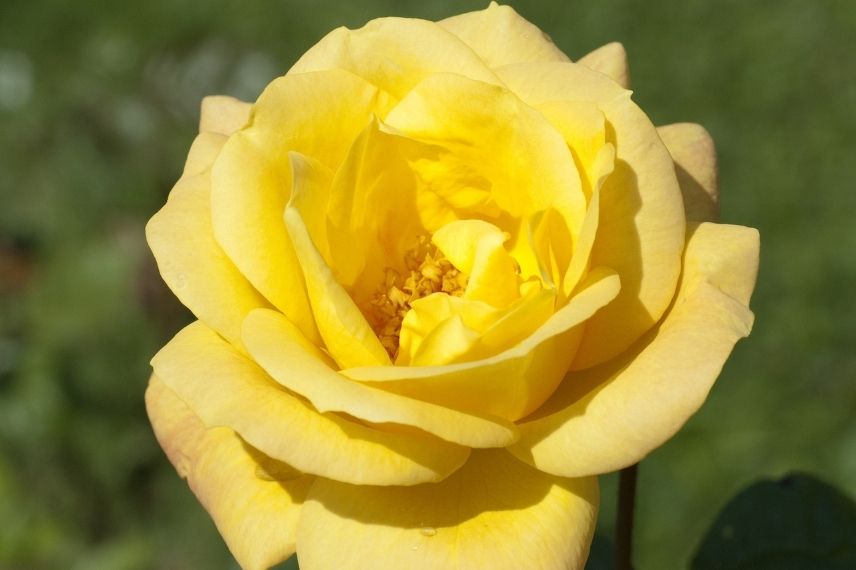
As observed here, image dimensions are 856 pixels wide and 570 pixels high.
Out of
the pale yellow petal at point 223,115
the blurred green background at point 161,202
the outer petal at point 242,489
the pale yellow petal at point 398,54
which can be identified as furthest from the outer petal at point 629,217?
the blurred green background at point 161,202

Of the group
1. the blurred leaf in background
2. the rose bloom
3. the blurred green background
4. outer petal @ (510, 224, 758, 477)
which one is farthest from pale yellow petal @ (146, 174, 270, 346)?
the blurred green background

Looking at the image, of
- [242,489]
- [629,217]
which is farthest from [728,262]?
[242,489]

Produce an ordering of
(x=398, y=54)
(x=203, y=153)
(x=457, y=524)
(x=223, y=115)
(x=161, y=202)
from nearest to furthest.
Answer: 1. (x=457, y=524)
2. (x=398, y=54)
3. (x=203, y=153)
4. (x=223, y=115)
5. (x=161, y=202)

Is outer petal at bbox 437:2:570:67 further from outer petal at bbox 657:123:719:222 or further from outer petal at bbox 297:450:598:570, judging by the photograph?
outer petal at bbox 297:450:598:570

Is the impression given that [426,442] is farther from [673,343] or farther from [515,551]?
[673,343]

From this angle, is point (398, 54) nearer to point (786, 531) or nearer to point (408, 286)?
point (408, 286)

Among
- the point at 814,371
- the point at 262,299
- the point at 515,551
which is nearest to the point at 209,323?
the point at 262,299

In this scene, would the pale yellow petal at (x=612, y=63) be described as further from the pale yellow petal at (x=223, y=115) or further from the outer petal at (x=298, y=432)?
the outer petal at (x=298, y=432)
